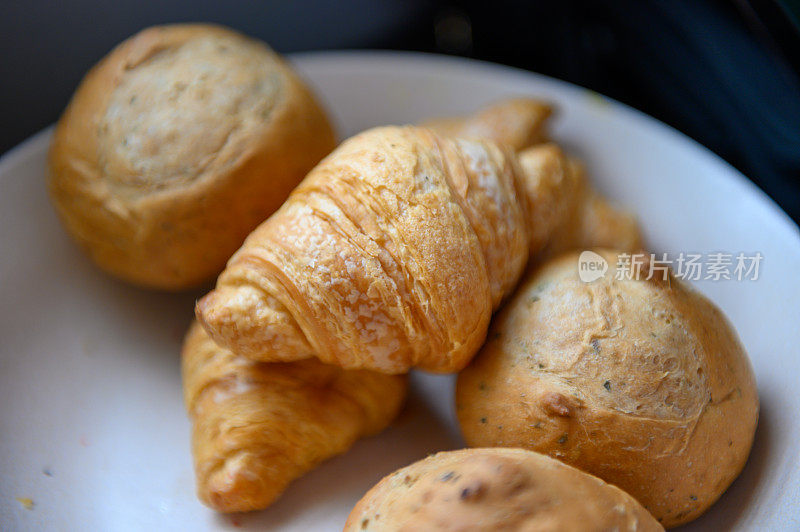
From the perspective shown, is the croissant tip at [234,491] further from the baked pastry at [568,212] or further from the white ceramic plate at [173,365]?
the baked pastry at [568,212]

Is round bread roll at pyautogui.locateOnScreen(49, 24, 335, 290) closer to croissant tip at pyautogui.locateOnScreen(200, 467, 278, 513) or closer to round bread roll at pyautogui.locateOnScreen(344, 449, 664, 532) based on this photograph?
croissant tip at pyautogui.locateOnScreen(200, 467, 278, 513)

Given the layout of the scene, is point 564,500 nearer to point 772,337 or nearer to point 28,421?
point 772,337

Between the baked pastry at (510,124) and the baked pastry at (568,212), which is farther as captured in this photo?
the baked pastry at (510,124)

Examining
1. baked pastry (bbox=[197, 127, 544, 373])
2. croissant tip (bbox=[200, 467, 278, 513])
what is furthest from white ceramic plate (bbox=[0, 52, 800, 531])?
baked pastry (bbox=[197, 127, 544, 373])

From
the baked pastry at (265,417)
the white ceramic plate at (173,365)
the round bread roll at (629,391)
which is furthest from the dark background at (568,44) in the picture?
the baked pastry at (265,417)

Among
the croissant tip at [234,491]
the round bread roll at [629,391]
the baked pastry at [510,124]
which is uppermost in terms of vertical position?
the baked pastry at [510,124]

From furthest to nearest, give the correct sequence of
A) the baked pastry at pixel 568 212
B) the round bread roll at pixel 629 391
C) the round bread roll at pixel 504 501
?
the baked pastry at pixel 568 212
the round bread roll at pixel 629 391
the round bread roll at pixel 504 501
